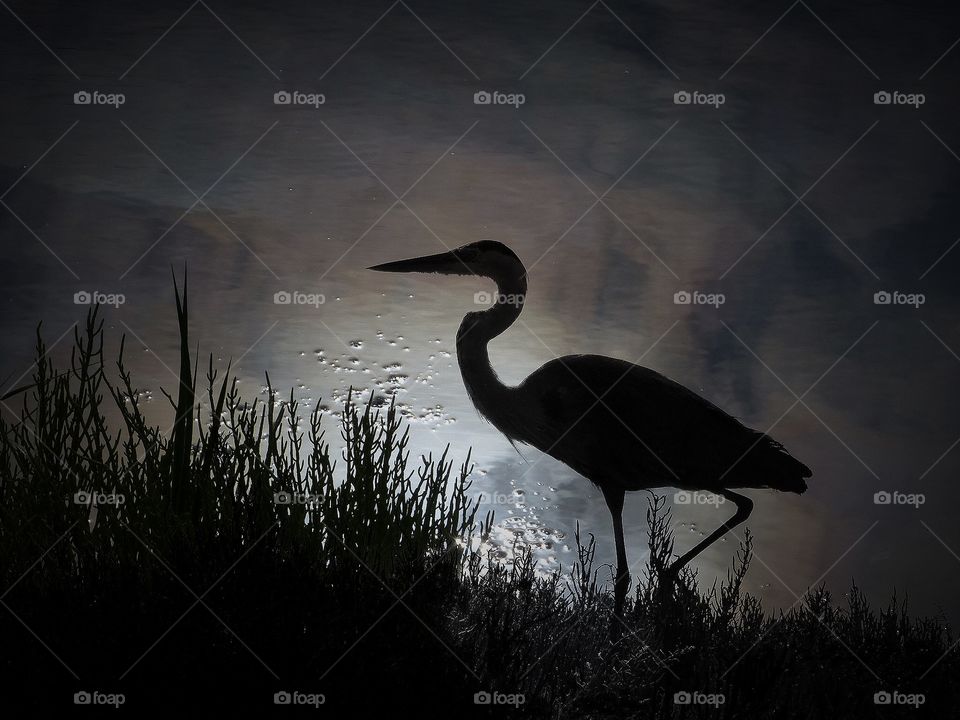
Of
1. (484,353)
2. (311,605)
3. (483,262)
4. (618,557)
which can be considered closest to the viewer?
(311,605)

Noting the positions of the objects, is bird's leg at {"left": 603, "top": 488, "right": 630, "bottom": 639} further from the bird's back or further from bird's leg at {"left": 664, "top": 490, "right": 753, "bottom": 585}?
bird's leg at {"left": 664, "top": 490, "right": 753, "bottom": 585}

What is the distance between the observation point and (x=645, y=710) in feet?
10.2

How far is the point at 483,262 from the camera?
5.17 meters

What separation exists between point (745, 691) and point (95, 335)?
10.9 ft

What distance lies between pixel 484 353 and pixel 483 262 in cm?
60

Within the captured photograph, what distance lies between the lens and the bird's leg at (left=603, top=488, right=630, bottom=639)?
14.3 feet

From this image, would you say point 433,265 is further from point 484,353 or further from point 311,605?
point 311,605

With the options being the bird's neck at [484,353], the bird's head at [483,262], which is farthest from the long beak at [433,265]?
the bird's neck at [484,353]

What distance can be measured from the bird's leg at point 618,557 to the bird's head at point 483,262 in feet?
4.90

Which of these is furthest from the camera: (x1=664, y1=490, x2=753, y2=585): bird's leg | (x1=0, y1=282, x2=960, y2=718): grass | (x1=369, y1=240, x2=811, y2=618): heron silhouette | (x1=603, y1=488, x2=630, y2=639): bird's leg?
(x1=664, y1=490, x2=753, y2=585): bird's leg

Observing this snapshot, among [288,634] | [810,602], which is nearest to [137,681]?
[288,634]

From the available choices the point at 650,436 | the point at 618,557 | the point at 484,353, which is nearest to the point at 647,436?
the point at 650,436

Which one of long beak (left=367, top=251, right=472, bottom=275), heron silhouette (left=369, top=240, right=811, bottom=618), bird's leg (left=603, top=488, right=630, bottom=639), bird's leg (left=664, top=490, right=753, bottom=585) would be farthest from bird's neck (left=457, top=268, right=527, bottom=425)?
bird's leg (left=664, top=490, right=753, bottom=585)

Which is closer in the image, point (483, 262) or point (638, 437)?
point (638, 437)
